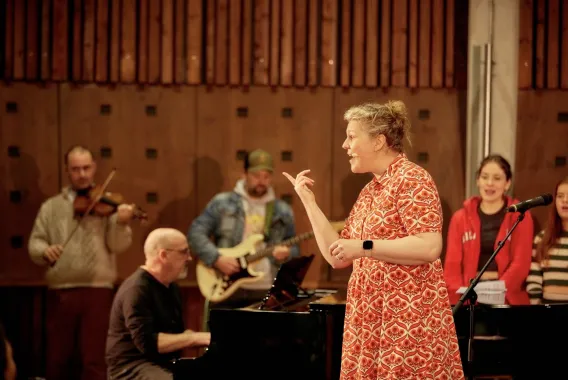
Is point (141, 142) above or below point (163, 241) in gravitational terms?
above

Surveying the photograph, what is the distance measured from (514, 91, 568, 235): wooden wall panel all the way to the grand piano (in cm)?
229

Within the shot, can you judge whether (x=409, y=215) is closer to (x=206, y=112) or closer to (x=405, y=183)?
(x=405, y=183)

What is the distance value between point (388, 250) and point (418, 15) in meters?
4.03

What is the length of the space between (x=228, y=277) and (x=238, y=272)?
0.29 feet

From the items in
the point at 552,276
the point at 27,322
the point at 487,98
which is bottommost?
the point at 27,322

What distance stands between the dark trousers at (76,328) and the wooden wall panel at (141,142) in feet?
2.28

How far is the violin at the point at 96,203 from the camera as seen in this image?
549 centimetres

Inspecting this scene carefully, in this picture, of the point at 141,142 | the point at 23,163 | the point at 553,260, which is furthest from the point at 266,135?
the point at 553,260

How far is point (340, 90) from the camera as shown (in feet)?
20.7

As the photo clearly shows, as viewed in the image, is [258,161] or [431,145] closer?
[258,161]

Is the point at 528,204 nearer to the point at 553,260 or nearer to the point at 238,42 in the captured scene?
the point at 553,260

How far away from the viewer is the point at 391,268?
2826 mm

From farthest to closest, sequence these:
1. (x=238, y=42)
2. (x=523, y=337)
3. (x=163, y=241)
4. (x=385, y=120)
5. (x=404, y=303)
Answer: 1. (x=238, y=42)
2. (x=163, y=241)
3. (x=523, y=337)
4. (x=385, y=120)
5. (x=404, y=303)

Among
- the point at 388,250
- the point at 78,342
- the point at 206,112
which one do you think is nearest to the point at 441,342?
the point at 388,250
